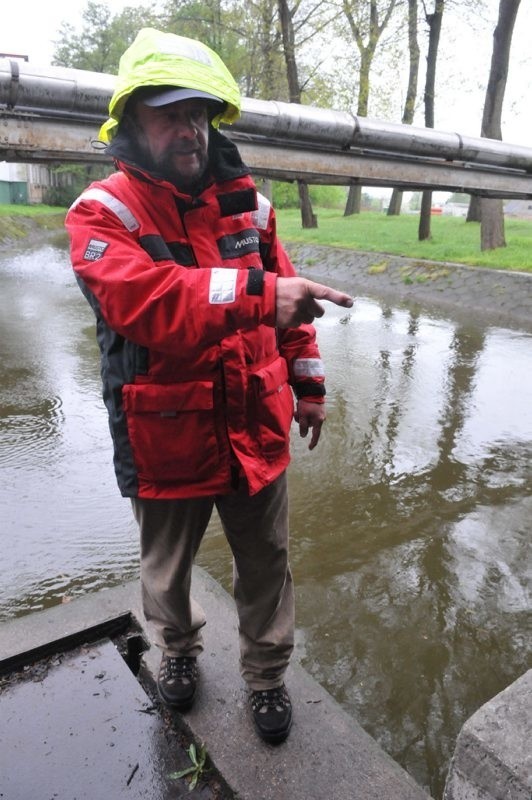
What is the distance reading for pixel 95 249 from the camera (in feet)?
5.23

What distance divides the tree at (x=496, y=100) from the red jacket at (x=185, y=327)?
13.1 metres

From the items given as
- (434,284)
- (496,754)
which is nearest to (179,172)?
(496,754)

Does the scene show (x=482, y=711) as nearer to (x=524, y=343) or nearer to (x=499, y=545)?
(x=499, y=545)

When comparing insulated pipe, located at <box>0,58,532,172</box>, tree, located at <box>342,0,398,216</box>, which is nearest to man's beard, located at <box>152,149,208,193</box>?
insulated pipe, located at <box>0,58,532,172</box>

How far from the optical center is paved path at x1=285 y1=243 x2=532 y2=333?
1027 centimetres

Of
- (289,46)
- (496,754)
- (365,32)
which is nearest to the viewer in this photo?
(496,754)

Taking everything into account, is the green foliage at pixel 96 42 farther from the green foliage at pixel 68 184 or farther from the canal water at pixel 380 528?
the canal water at pixel 380 528

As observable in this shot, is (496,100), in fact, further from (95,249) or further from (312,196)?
(312,196)

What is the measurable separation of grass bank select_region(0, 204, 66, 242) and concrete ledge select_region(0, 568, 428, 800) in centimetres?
2121

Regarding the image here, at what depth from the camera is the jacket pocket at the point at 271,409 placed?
1.86 metres

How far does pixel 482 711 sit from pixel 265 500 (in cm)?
85

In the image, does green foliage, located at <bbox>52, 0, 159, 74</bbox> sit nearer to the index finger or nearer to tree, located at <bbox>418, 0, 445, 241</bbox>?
tree, located at <bbox>418, 0, 445, 241</bbox>

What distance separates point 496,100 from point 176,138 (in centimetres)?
1438

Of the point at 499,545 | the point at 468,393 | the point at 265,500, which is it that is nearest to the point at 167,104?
the point at 265,500
